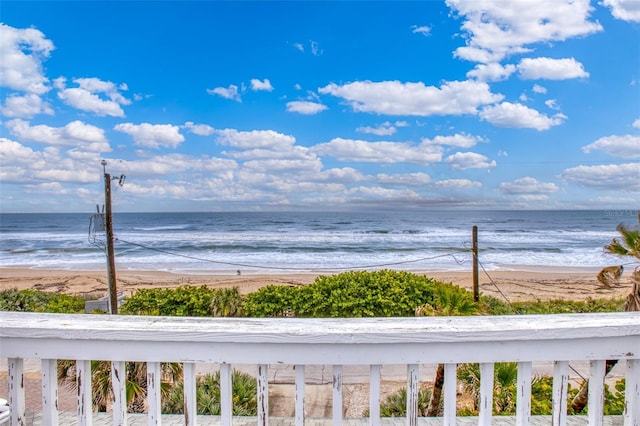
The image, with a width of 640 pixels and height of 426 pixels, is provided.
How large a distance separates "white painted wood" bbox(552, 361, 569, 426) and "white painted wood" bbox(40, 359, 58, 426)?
4.86ft

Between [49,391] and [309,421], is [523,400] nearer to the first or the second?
[309,421]

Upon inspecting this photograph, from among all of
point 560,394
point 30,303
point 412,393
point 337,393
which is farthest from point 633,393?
point 30,303

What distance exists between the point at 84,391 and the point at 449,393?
1.09 meters

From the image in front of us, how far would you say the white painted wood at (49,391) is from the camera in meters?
1.10

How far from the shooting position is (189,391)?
1138 millimetres

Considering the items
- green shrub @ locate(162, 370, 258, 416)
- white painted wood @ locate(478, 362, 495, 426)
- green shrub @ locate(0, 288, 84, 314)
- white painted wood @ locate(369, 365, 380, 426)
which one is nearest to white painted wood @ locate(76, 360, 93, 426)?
white painted wood @ locate(369, 365, 380, 426)

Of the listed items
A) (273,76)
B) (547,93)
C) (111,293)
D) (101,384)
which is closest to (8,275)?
(111,293)

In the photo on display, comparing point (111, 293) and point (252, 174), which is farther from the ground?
point (252, 174)

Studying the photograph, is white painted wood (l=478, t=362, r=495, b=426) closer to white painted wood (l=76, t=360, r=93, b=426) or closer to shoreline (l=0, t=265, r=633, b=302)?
white painted wood (l=76, t=360, r=93, b=426)

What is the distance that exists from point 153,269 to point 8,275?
664 cm

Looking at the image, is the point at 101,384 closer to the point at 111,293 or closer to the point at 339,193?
the point at 111,293

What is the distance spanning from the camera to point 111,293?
984 centimetres

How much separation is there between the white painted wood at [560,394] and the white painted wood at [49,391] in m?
1.48

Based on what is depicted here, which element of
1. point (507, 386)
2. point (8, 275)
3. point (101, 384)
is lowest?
point (8, 275)
